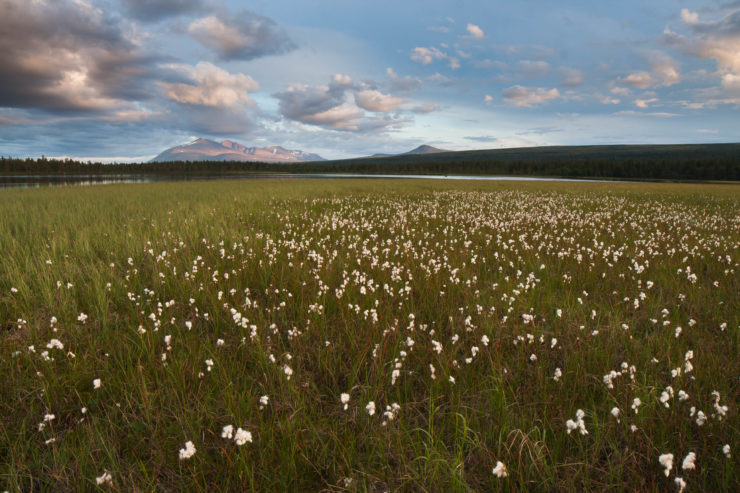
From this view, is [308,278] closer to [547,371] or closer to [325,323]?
[325,323]

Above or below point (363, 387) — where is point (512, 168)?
above

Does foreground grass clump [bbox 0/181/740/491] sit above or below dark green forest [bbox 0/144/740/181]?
below

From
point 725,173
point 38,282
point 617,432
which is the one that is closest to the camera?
point 617,432

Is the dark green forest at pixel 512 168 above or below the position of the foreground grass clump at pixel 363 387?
above

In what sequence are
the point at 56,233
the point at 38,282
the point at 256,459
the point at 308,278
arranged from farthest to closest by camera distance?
1. the point at 56,233
2. the point at 308,278
3. the point at 38,282
4. the point at 256,459

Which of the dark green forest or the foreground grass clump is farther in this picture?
the dark green forest

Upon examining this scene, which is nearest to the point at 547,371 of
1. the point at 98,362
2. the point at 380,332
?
the point at 380,332

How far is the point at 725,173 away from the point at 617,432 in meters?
121

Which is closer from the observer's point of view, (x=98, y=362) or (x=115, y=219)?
(x=98, y=362)

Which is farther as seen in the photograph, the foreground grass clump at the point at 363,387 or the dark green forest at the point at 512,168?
the dark green forest at the point at 512,168

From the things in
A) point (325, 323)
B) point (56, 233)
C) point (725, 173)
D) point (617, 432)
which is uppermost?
point (725, 173)

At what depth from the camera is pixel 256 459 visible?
7.18ft

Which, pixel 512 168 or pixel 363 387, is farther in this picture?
pixel 512 168

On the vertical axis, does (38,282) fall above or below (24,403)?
above
